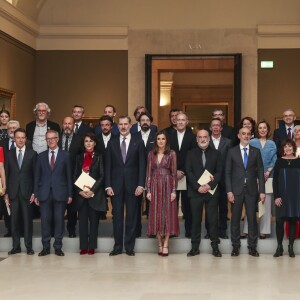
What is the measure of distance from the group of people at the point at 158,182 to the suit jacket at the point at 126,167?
15 millimetres

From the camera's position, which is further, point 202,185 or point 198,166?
point 198,166

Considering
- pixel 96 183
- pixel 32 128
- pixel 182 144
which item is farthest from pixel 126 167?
pixel 32 128

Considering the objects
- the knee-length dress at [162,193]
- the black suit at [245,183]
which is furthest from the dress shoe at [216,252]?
the knee-length dress at [162,193]

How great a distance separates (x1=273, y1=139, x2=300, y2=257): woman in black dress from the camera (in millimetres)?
9812

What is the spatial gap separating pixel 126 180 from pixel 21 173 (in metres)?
1.64

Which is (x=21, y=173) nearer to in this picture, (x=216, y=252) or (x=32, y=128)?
(x=32, y=128)

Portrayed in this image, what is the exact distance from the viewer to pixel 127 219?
401 inches

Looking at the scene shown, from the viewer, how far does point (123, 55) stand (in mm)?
17094

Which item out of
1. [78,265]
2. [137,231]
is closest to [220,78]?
[137,231]

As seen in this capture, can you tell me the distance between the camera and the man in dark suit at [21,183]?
10.2m

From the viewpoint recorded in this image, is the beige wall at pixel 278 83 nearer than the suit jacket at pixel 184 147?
No

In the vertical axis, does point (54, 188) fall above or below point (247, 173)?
below

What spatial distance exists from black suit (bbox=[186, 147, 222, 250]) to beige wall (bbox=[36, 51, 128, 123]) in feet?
23.7

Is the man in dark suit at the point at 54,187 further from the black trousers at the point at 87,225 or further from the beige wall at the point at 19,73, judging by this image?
the beige wall at the point at 19,73
